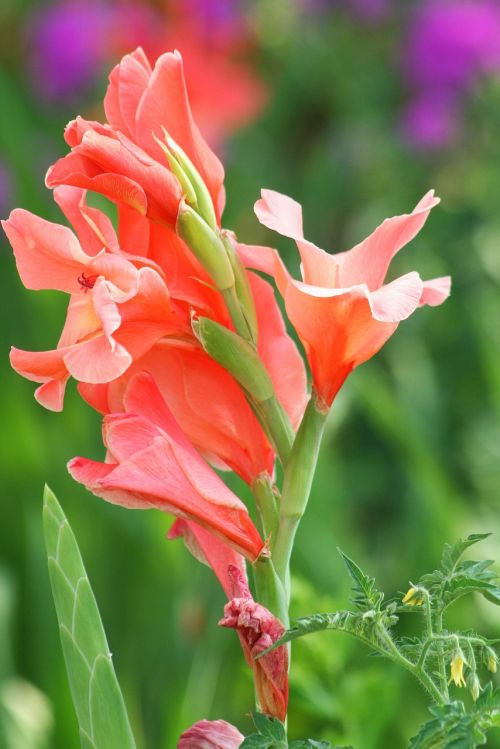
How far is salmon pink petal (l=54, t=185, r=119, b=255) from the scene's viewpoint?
0.53 meters

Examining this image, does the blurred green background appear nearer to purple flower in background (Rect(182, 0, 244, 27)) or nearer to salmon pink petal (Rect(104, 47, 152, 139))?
purple flower in background (Rect(182, 0, 244, 27))

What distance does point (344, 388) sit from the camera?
1.60 metres

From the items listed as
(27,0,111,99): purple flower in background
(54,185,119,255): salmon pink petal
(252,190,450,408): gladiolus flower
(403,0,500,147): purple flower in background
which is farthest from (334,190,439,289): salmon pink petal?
(27,0,111,99): purple flower in background

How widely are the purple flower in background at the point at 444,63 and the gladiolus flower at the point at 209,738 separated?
184cm

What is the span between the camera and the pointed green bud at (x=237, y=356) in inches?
20.2

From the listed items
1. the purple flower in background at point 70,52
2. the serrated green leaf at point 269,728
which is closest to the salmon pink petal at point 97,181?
the serrated green leaf at point 269,728

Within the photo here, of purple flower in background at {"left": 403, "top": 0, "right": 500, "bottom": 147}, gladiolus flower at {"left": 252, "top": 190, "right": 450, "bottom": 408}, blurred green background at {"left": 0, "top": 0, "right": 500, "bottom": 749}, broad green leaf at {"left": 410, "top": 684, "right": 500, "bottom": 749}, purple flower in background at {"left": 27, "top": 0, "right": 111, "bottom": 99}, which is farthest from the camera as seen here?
purple flower in background at {"left": 27, "top": 0, "right": 111, "bottom": 99}

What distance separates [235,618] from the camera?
1.58 ft

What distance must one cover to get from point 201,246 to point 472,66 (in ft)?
6.06

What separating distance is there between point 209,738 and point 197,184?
233 mm

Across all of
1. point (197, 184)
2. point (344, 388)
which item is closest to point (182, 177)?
point (197, 184)

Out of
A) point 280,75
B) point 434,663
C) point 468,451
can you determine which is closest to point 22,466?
point 468,451

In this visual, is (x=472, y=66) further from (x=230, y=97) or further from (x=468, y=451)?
(x=468, y=451)

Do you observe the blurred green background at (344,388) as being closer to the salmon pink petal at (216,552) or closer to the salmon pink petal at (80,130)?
the salmon pink petal at (216,552)
